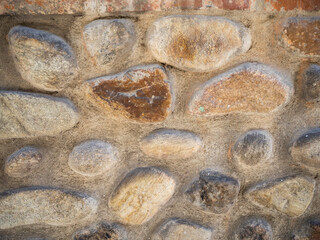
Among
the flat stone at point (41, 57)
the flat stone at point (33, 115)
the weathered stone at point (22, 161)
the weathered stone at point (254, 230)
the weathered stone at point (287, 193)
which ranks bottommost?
the weathered stone at point (254, 230)

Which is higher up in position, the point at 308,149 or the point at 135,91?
the point at 135,91

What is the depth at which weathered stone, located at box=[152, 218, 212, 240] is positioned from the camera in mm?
719

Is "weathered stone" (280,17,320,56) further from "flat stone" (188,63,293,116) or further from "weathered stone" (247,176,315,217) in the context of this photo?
"weathered stone" (247,176,315,217)

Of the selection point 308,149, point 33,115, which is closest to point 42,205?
point 33,115

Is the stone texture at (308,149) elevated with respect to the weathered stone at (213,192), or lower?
elevated

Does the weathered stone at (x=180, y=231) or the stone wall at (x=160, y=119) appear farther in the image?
the weathered stone at (x=180, y=231)

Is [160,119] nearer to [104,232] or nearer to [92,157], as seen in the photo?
[92,157]

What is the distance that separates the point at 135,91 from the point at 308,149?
1.39ft

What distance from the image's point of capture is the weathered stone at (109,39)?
23.7 inches

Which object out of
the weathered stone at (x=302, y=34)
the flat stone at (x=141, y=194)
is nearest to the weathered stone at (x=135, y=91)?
the flat stone at (x=141, y=194)

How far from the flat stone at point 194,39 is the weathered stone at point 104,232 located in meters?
0.42

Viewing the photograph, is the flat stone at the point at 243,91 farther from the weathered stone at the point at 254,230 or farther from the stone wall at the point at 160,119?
the weathered stone at the point at 254,230

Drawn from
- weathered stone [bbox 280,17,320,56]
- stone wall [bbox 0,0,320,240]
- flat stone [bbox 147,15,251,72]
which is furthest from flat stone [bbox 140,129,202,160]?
Answer: weathered stone [bbox 280,17,320,56]

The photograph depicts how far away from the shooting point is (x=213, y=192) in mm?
707
